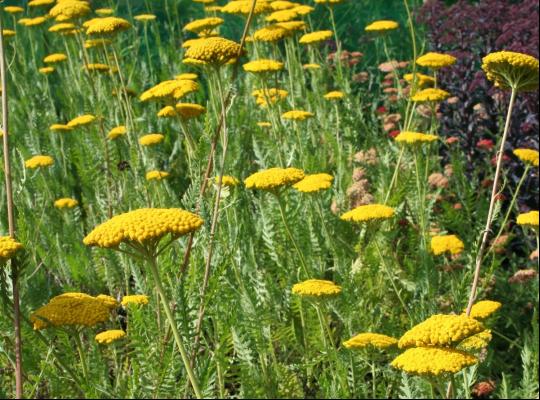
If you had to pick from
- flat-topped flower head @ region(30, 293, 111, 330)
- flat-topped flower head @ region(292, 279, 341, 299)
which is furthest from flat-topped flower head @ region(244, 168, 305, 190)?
flat-topped flower head @ region(30, 293, 111, 330)

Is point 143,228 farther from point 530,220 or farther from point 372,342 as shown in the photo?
point 530,220

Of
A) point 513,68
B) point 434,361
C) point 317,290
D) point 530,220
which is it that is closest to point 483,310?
point 530,220

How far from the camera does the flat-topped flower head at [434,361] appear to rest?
138 centimetres

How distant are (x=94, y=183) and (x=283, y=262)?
1180mm

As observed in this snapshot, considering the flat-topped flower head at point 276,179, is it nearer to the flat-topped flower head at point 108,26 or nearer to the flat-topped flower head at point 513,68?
the flat-topped flower head at point 513,68

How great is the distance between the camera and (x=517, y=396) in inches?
107

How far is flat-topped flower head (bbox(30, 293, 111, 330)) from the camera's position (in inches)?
66.4

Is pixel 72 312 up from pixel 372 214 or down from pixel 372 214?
up

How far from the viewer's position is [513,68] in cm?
186

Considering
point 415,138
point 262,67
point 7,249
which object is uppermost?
point 7,249

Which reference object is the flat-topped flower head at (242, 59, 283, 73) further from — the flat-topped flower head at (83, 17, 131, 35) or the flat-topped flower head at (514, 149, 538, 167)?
the flat-topped flower head at (514, 149, 538, 167)

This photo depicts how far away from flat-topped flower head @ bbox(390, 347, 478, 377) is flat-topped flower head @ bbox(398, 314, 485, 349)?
15 mm

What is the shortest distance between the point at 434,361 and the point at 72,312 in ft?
2.14

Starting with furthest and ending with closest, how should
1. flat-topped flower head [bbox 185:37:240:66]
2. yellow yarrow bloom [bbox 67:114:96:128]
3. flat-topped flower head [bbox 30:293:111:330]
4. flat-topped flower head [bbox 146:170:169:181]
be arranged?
1. yellow yarrow bloom [bbox 67:114:96:128]
2. flat-topped flower head [bbox 146:170:169:181]
3. flat-topped flower head [bbox 185:37:240:66]
4. flat-topped flower head [bbox 30:293:111:330]
